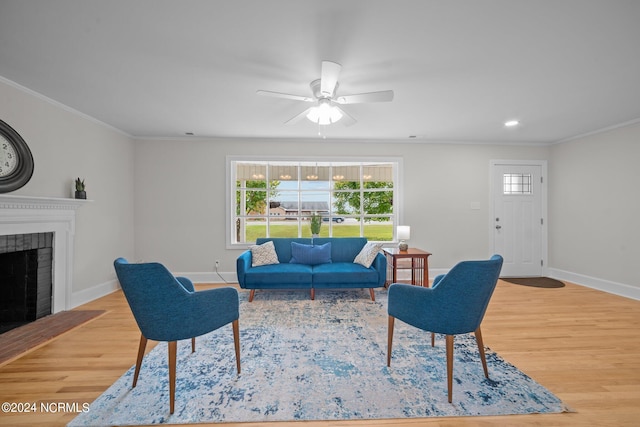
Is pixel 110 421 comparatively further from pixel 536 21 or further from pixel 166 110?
pixel 536 21

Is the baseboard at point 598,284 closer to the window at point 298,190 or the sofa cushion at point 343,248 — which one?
the window at point 298,190

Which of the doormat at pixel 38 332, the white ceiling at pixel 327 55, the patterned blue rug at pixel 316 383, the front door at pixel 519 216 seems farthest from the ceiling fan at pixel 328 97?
the front door at pixel 519 216

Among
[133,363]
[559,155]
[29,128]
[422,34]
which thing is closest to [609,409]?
A: [422,34]

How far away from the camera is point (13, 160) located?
2.78 m

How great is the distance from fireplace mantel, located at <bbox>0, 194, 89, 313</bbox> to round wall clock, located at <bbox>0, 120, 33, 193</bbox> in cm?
18

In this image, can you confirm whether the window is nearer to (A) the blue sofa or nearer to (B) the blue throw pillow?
(B) the blue throw pillow

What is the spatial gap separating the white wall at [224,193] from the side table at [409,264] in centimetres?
60

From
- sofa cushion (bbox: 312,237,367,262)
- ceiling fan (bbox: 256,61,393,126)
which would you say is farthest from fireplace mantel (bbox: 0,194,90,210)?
sofa cushion (bbox: 312,237,367,262)

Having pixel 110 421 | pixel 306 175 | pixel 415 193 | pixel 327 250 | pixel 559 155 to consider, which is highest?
pixel 559 155

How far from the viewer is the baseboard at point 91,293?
3536mm

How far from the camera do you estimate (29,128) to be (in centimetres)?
297

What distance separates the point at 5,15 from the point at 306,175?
150 inches

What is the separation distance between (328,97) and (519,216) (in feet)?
15.2

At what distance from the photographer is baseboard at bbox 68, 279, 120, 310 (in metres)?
3.54
